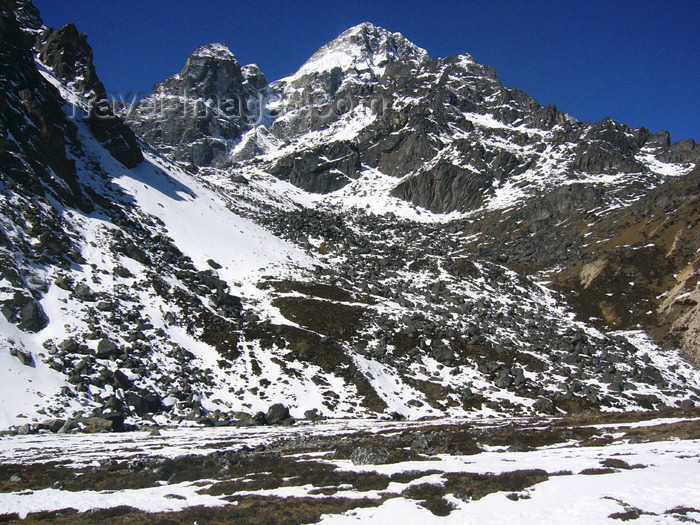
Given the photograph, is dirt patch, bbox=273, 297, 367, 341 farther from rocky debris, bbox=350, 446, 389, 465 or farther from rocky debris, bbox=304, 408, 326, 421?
rocky debris, bbox=350, 446, 389, 465

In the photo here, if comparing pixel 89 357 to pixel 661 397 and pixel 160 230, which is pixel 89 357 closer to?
pixel 160 230

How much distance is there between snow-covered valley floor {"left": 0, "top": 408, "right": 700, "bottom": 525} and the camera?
14398 mm

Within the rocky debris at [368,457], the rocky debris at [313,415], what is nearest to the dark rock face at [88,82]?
the rocky debris at [313,415]

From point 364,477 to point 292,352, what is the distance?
33.7 m

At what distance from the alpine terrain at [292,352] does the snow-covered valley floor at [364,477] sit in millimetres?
169

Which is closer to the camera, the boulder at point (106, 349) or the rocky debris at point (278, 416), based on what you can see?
the boulder at point (106, 349)

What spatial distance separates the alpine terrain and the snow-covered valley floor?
0.55 ft

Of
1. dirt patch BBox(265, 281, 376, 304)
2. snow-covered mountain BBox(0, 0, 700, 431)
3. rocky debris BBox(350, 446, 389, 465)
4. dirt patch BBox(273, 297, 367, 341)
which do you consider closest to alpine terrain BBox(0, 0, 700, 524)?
rocky debris BBox(350, 446, 389, 465)

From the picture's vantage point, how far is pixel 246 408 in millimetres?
43094


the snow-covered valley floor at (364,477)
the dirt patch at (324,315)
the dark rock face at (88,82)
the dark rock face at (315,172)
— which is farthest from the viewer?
the dark rock face at (315,172)

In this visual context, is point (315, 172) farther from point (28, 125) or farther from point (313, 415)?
point (313, 415)

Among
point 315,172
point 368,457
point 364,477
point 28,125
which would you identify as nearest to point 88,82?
point 28,125

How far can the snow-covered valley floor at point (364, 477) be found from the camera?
14398 mm

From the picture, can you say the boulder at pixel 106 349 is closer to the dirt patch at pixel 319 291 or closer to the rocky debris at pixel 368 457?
the dirt patch at pixel 319 291
